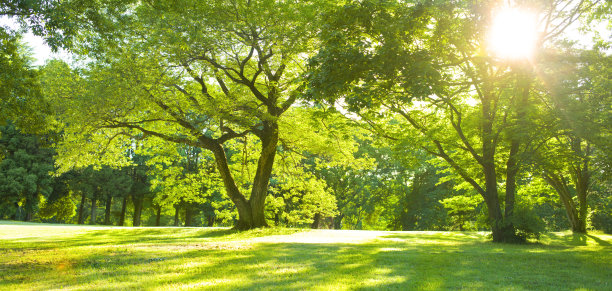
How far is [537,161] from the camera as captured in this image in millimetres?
15641

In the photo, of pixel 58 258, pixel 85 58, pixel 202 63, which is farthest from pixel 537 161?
pixel 85 58

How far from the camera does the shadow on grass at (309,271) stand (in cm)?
711

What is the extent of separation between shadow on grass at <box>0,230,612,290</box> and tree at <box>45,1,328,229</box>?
5437 mm

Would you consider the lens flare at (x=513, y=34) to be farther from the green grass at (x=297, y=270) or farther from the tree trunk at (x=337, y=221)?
the tree trunk at (x=337, y=221)

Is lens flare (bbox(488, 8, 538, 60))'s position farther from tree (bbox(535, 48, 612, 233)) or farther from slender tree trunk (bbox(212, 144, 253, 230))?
slender tree trunk (bbox(212, 144, 253, 230))

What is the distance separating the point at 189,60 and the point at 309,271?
12.4 m

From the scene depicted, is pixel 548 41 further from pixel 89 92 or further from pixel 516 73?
pixel 89 92

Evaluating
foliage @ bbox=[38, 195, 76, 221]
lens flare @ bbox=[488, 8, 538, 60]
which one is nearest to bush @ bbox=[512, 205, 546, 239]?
lens flare @ bbox=[488, 8, 538, 60]

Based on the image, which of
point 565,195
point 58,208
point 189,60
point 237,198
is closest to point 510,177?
point 565,195

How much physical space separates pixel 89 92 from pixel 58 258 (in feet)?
23.4

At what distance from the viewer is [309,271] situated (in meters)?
8.41

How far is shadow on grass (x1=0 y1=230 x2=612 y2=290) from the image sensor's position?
7.11 m

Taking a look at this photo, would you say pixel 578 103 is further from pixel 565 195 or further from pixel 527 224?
pixel 565 195

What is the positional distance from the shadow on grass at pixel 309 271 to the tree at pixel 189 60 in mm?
5437
